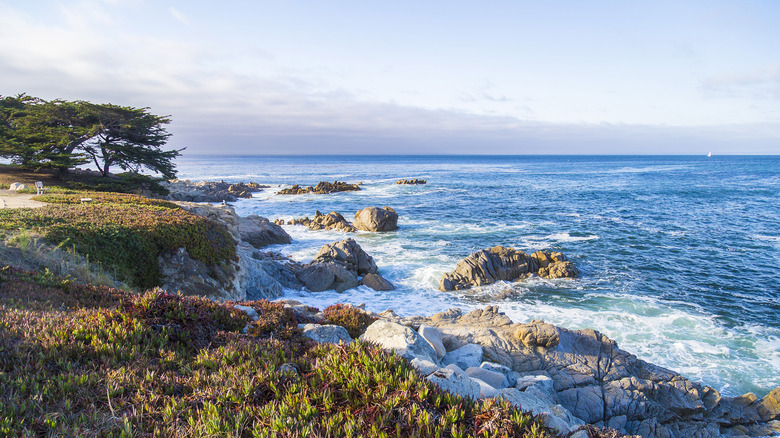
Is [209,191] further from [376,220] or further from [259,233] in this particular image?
[376,220]

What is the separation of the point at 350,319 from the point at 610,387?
6.92 metres

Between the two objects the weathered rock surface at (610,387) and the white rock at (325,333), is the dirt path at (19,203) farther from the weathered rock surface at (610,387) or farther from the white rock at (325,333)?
the weathered rock surface at (610,387)

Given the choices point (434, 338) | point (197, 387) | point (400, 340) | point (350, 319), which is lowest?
point (434, 338)

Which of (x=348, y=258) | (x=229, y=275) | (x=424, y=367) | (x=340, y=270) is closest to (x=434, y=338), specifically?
(x=424, y=367)

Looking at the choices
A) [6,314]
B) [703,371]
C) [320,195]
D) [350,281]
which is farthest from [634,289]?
[320,195]

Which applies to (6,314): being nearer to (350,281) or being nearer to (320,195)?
(350,281)

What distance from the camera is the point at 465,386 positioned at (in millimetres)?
4980

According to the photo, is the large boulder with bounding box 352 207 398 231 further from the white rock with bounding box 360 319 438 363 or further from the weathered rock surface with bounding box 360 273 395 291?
the white rock with bounding box 360 319 438 363

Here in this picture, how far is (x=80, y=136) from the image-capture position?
2867cm

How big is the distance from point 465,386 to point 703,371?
12805 millimetres

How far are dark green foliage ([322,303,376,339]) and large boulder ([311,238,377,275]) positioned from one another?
12.5 m

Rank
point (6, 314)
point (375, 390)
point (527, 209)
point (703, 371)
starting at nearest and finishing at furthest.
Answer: point (375, 390), point (6, 314), point (703, 371), point (527, 209)

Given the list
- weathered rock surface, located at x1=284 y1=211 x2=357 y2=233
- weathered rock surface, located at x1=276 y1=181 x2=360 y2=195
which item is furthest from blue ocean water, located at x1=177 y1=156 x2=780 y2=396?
Answer: weathered rock surface, located at x1=276 y1=181 x2=360 y2=195

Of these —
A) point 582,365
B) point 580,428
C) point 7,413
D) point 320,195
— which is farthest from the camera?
point 320,195
